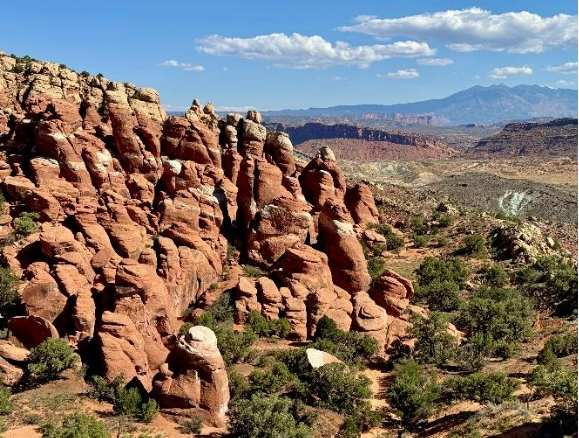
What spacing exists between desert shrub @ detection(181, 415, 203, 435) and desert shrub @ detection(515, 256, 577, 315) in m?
36.0

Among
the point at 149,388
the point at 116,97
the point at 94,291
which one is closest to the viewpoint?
the point at 149,388

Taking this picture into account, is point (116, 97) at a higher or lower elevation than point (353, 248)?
higher

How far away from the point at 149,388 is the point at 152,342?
146 inches

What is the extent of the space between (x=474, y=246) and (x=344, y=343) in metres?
32.1

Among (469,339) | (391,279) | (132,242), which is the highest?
(132,242)

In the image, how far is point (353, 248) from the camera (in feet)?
150

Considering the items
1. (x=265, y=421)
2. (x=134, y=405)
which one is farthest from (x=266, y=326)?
(x=265, y=421)

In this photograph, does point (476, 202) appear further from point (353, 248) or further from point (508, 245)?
point (353, 248)

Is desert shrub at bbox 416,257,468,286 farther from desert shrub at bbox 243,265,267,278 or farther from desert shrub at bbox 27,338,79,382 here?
desert shrub at bbox 27,338,79,382

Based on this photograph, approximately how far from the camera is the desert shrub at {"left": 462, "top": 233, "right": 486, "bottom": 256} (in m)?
62.8

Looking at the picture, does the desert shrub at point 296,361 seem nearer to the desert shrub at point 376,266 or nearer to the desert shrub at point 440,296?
the desert shrub at point 376,266

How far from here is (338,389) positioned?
30.8m

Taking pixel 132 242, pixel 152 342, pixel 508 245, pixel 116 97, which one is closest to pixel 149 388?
pixel 152 342

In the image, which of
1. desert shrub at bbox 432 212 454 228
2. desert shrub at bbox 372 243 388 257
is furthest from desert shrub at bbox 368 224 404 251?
desert shrub at bbox 432 212 454 228
